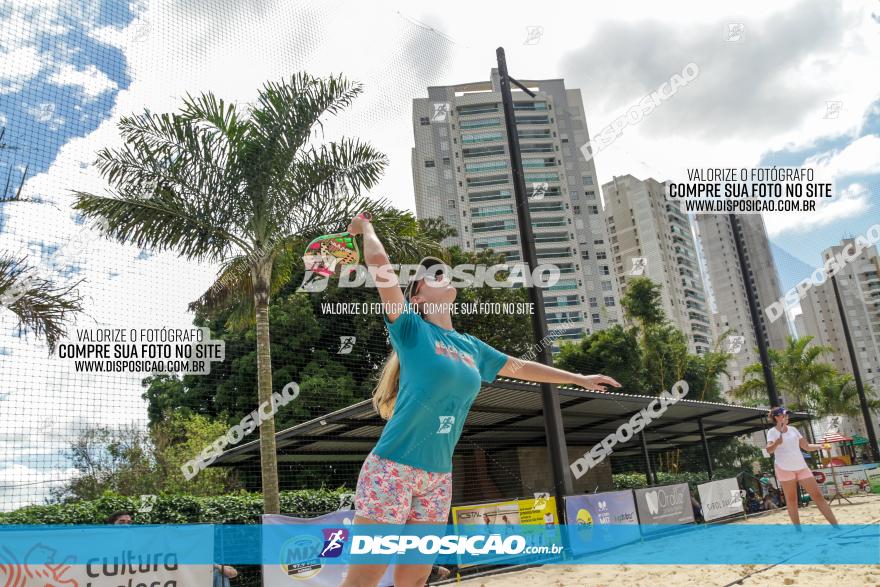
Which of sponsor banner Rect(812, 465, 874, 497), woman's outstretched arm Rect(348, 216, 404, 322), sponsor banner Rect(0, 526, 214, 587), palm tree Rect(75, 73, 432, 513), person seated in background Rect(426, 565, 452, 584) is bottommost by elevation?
sponsor banner Rect(812, 465, 874, 497)

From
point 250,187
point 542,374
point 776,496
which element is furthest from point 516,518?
point 776,496

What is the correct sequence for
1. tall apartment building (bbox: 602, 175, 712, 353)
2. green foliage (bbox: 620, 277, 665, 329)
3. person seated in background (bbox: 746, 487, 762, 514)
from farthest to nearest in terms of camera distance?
tall apartment building (bbox: 602, 175, 712, 353) < green foliage (bbox: 620, 277, 665, 329) < person seated in background (bbox: 746, 487, 762, 514)

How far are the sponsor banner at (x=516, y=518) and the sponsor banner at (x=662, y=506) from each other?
9.29ft

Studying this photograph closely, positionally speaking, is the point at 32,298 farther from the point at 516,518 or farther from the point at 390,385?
the point at 390,385

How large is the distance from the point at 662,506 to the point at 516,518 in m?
4.48

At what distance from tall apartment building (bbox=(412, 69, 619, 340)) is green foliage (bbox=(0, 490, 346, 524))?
54.1 metres

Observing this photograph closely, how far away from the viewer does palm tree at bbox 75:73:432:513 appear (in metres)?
8.48

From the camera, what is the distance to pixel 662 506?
11281 millimetres

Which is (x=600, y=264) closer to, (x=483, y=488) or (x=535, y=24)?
(x=483, y=488)

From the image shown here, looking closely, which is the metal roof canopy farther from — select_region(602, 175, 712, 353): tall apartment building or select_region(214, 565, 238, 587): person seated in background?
select_region(602, 175, 712, 353): tall apartment building

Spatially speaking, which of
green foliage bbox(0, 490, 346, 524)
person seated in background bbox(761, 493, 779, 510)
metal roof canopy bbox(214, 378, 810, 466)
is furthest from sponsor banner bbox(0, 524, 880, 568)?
person seated in background bbox(761, 493, 779, 510)

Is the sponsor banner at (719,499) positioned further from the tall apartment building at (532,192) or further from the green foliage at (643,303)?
the tall apartment building at (532,192)

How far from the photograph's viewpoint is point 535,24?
1013 centimetres

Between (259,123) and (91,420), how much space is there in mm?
4699
